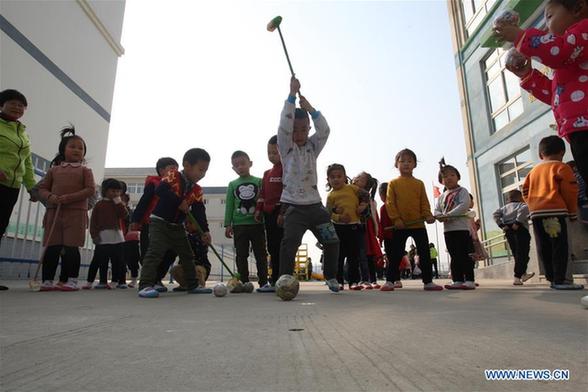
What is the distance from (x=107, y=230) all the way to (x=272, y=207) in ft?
7.82

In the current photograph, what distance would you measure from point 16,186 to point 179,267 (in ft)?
5.95

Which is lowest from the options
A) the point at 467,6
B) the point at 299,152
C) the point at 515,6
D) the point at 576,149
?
the point at 576,149

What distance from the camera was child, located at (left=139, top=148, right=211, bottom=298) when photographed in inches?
145

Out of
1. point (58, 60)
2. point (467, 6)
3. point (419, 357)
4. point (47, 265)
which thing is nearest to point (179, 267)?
point (47, 265)

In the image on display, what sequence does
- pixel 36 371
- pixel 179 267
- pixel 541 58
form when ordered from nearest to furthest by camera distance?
pixel 36 371 → pixel 541 58 → pixel 179 267

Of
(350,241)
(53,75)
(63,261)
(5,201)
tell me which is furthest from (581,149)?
(53,75)

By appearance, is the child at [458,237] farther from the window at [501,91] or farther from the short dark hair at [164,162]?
the window at [501,91]

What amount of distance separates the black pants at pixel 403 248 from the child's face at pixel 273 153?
1564 millimetres

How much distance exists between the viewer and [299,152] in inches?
148

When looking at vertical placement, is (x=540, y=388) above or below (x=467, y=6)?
below

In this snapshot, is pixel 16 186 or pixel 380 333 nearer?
pixel 380 333

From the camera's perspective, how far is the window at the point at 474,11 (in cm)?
1336

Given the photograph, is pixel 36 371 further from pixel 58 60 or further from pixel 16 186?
pixel 58 60

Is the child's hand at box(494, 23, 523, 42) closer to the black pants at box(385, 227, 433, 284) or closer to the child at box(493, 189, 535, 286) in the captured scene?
the black pants at box(385, 227, 433, 284)
